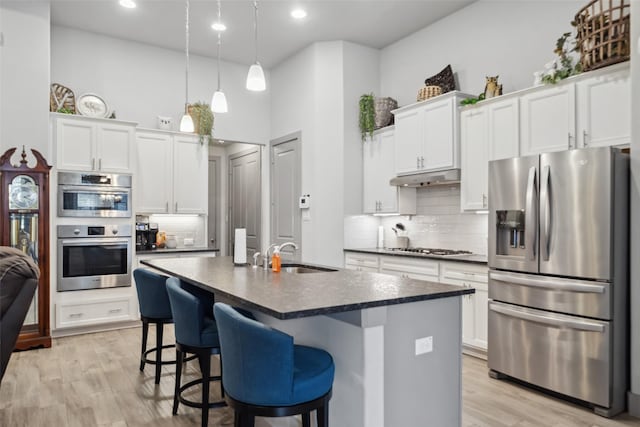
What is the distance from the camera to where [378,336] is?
2.07m

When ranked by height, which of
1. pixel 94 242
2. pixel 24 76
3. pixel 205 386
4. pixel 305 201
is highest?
pixel 24 76

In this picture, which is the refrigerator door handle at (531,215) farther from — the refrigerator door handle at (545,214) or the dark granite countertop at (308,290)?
the dark granite countertop at (308,290)

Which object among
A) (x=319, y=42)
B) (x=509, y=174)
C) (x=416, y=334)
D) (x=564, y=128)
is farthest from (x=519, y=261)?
(x=319, y=42)

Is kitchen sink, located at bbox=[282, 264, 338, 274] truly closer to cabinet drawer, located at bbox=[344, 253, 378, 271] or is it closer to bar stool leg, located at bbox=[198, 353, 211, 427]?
bar stool leg, located at bbox=[198, 353, 211, 427]

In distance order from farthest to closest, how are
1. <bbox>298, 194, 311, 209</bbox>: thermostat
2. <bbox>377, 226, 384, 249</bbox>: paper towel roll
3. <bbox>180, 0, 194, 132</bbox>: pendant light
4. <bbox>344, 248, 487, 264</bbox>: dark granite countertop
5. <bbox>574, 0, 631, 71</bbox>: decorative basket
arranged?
<bbox>377, 226, 384, 249</bbox>: paper towel roll < <bbox>298, 194, 311, 209</bbox>: thermostat < <bbox>180, 0, 194, 132</bbox>: pendant light < <bbox>344, 248, 487, 264</bbox>: dark granite countertop < <bbox>574, 0, 631, 71</bbox>: decorative basket

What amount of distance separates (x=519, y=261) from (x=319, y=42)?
151 inches

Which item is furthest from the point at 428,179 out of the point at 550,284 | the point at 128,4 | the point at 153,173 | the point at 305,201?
the point at 128,4

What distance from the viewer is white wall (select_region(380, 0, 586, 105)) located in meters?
4.16

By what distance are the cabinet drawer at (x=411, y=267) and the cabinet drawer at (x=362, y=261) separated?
5.3 inches

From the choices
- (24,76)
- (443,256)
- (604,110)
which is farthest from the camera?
(24,76)

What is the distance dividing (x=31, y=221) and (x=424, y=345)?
4113 mm

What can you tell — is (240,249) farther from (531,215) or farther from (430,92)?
(430,92)

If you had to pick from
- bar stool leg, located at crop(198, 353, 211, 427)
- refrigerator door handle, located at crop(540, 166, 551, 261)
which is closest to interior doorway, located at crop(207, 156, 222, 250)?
bar stool leg, located at crop(198, 353, 211, 427)

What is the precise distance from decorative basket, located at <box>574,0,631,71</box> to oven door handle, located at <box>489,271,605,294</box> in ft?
5.41
